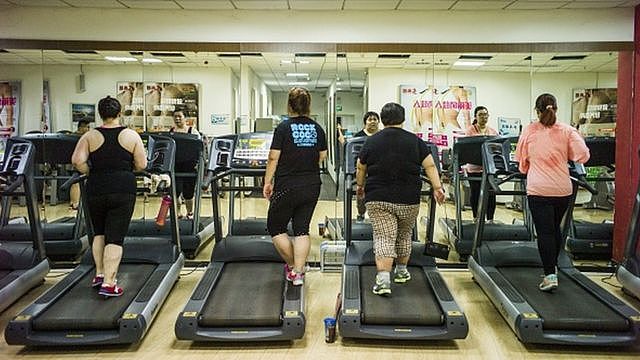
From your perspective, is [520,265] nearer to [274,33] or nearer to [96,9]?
[274,33]

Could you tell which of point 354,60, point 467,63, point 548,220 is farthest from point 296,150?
point 467,63

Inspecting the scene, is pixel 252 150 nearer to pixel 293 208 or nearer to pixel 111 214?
pixel 293 208

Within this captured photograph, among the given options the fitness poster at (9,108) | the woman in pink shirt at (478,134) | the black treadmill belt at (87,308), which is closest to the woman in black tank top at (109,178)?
the black treadmill belt at (87,308)

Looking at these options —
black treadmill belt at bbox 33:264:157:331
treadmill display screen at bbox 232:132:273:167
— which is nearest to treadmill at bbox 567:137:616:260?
treadmill display screen at bbox 232:132:273:167

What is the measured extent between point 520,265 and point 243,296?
2.40 meters

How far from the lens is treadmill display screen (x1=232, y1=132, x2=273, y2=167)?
4.64m

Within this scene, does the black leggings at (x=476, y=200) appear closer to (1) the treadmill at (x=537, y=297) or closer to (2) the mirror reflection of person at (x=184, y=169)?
(1) the treadmill at (x=537, y=297)

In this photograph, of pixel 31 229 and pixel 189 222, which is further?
pixel 189 222

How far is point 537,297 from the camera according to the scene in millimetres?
3713

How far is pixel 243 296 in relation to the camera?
3.72 metres

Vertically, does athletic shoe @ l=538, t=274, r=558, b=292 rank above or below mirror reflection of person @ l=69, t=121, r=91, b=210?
below

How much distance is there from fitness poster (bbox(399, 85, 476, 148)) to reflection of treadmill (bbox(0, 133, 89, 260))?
11.7 ft

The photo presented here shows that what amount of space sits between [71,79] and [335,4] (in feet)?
9.63

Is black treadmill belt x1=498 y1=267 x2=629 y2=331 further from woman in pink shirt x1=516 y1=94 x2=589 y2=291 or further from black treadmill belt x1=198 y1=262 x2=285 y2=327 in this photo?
black treadmill belt x1=198 y1=262 x2=285 y2=327
